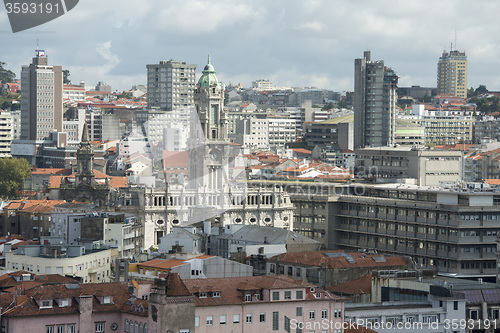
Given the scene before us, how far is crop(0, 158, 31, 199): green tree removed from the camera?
18495 centimetres

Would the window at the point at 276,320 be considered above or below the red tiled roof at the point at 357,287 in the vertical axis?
below

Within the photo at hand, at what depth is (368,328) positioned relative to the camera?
70.6 m

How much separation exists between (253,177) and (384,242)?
48361 millimetres

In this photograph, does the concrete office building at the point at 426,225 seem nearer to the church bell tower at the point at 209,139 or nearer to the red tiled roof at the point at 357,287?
the red tiled roof at the point at 357,287

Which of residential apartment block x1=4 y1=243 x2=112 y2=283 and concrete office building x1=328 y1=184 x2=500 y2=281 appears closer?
residential apartment block x1=4 y1=243 x2=112 y2=283

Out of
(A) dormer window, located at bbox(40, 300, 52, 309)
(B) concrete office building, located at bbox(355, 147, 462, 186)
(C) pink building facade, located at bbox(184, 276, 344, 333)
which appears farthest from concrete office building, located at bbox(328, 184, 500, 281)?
(A) dormer window, located at bbox(40, 300, 52, 309)

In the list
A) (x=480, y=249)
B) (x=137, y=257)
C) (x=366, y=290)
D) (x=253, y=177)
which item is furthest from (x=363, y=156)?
(x=366, y=290)

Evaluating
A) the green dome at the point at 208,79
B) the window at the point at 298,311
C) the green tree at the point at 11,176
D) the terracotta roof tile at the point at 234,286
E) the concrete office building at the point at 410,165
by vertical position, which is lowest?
the window at the point at 298,311

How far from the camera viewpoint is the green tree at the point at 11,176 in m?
185

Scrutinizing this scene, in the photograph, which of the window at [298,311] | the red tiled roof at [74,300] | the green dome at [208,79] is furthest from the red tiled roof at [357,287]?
the green dome at [208,79]

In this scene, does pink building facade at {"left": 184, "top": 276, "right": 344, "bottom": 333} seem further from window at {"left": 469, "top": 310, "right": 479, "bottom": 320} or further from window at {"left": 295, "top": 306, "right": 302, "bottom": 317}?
window at {"left": 469, "top": 310, "right": 479, "bottom": 320}

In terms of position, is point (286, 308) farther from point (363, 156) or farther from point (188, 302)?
point (363, 156)

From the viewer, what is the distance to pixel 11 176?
18912 cm

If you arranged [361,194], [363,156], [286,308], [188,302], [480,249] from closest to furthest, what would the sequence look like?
[188,302], [286,308], [480,249], [361,194], [363,156]
